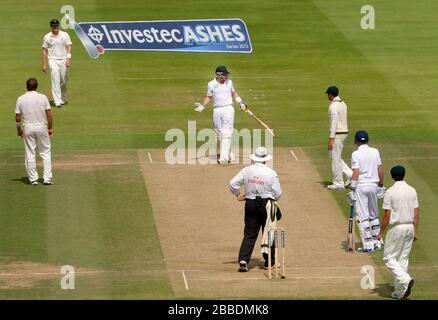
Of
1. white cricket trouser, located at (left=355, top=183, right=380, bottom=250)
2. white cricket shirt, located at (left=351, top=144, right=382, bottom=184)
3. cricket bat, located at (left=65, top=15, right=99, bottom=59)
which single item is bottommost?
white cricket trouser, located at (left=355, top=183, right=380, bottom=250)

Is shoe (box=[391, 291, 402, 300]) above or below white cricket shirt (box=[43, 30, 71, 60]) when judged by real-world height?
below

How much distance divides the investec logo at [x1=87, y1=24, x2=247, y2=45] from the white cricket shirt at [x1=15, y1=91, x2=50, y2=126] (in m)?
15.5

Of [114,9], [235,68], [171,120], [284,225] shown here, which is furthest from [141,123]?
[114,9]

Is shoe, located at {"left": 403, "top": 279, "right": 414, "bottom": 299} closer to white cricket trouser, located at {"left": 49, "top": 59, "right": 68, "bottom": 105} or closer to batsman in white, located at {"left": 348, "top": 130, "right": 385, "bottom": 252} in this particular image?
batsman in white, located at {"left": 348, "top": 130, "right": 385, "bottom": 252}

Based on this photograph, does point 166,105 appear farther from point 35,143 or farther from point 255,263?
point 255,263

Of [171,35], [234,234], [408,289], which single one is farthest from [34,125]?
[171,35]

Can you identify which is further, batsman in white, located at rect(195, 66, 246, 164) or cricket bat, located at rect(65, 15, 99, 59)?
cricket bat, located at rect(65, 15, 99, 59)

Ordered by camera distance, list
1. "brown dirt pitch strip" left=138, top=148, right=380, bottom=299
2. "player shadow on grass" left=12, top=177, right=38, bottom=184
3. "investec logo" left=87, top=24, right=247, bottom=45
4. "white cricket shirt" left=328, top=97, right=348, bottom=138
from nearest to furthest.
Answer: "brown dirt pitch strip" left=138, top=148, right=380, bottom=299
"white cricket shirt" left=328, top=97, right=348, bottom=138
"player shadow on grass" left=12, top=177, right=38, bottom=184
"investec logo" left=87, top=24, right=247, bottom=45

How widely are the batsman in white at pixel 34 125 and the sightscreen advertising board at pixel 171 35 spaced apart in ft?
48.5

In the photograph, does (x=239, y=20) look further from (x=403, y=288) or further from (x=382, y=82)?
(x=403, y=288)

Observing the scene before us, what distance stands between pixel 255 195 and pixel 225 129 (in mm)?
7916

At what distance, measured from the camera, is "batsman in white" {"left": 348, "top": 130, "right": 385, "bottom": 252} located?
24.8 meters

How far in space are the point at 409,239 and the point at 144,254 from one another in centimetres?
497

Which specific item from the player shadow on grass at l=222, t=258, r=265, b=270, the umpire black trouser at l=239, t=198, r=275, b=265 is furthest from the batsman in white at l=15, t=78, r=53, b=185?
the umpire black trouser at l=239, t=198, r=275, b=265
